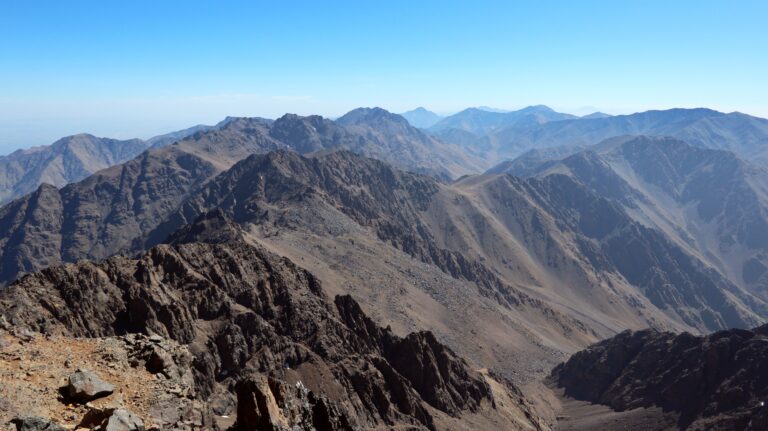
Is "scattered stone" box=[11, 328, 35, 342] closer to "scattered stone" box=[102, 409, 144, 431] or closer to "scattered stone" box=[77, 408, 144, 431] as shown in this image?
"scattered stone" box=[77, 408, 144, 431]

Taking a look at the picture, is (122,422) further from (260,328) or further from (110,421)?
(260,328)

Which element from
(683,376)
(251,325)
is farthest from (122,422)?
(683,376)

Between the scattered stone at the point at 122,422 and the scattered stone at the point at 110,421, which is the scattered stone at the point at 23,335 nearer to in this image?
the scattered stone at the point at 110,421

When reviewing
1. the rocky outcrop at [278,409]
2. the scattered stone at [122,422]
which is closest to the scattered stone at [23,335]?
the rocky outcrop at [278,409]

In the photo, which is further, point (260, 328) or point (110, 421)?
point (260, 328)

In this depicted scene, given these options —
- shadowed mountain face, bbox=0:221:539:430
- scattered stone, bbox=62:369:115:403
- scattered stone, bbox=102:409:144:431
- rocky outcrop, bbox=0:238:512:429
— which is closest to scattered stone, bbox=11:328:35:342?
scattered stone, bbox=62:369:115:403
